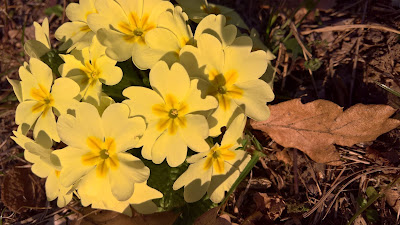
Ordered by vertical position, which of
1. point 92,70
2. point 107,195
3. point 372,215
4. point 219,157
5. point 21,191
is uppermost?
point 92,70

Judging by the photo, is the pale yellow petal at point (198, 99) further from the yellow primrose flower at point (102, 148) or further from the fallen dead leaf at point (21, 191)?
the fallen dead leaf at point (21, 191)

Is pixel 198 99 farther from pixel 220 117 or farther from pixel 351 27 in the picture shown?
pixel 351 27

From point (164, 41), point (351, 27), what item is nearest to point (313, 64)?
point (351, 27)

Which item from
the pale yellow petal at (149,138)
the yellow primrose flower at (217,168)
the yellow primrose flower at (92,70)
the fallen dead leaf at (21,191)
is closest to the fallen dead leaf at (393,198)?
the yellow primrose flower at (217,168)

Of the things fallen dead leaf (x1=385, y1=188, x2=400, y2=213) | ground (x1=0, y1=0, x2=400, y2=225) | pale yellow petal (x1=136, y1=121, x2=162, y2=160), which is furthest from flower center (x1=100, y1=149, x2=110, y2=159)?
fallen dead leaf (x1=385, y1=188, x2=400, y2=213)

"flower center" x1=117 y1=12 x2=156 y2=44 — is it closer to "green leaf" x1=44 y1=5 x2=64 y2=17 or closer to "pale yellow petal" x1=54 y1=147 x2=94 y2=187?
"pale yellow petal" x1=54 y1=147 x2=94 y2=187

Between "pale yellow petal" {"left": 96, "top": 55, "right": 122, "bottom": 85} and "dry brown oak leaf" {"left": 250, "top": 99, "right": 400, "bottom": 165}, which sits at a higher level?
"pale yellow petal" {"left": 96, "top": 55, "right": 122, "bottom": 85}

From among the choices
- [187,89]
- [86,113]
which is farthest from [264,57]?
[86,113]
